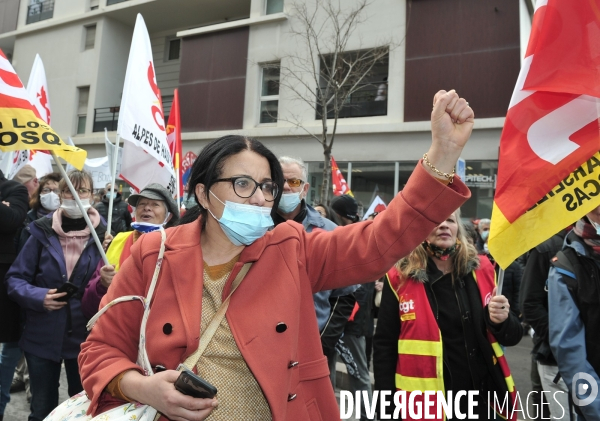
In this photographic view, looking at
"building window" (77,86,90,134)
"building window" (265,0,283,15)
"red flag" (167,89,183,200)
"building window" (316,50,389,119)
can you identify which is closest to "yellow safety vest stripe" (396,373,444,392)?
"red flag" (167,89,183,200)

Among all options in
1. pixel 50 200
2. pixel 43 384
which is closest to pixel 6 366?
pixel 43 384

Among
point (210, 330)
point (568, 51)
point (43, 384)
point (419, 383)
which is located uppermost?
point (568, 51)

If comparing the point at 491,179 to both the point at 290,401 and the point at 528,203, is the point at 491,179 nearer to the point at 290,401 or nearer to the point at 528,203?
the point at 528,203

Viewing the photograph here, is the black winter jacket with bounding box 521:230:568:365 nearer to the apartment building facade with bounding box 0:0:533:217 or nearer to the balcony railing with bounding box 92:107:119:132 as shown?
the apartment building facade with bounding box 0:0:533:217

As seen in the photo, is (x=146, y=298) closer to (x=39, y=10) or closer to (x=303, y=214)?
(x=303, y=214)

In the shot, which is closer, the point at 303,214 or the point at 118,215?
the point at 303,214

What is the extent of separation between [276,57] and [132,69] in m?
13.1

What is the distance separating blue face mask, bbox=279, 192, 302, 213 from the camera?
3.46 metres

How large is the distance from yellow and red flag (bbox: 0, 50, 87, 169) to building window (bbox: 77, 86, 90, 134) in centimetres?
2067

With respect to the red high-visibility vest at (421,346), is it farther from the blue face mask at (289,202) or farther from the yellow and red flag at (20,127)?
the yellow and red flag at (20,127)

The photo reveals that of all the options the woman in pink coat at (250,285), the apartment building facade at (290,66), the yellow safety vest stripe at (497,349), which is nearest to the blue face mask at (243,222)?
the woman in pink coat at (250,285)

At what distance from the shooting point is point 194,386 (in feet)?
4.84

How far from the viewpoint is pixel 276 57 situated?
693 inches

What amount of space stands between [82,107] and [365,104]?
42.9ft
